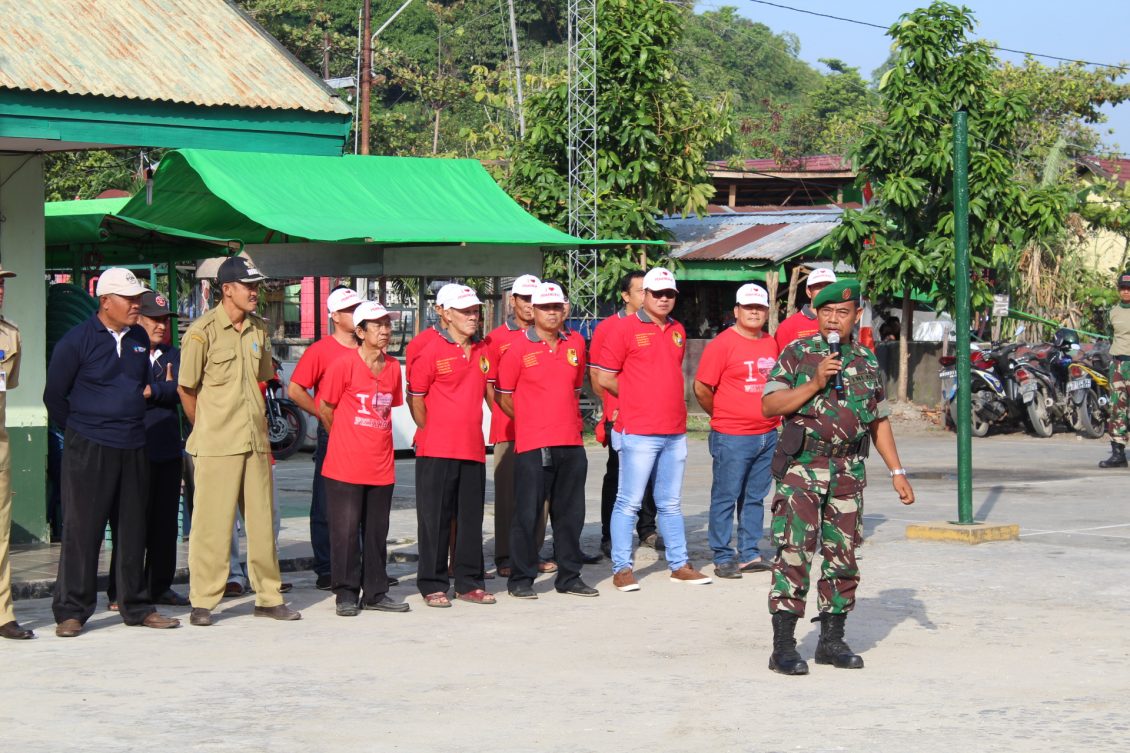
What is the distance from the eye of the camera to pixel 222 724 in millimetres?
6215

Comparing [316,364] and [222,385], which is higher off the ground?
[316,364]

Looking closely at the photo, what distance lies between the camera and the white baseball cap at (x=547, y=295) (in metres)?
9.45

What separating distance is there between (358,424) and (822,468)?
9.47 ft

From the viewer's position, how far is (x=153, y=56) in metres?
11.5

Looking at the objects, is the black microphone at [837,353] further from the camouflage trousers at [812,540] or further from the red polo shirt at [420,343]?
the red polo shirt at [420,343]

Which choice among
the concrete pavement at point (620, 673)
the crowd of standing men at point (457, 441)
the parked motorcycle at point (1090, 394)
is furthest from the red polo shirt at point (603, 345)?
the parked motorcycle at point (1090, 394)

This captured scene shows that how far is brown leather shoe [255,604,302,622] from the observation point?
342 inches

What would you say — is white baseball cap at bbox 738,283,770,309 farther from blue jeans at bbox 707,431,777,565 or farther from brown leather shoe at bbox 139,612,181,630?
brown leather shoe at bbox 139,612,181,630

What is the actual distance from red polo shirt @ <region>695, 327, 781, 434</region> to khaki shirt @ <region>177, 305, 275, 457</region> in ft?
9.64

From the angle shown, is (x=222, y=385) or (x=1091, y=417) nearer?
(x=222, y=385)

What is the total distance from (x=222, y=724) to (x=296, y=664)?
1233mm

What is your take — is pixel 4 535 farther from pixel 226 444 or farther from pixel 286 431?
pixel 286 431

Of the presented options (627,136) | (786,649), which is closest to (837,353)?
(786,649)

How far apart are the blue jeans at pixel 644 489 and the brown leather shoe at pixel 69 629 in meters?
3.21
